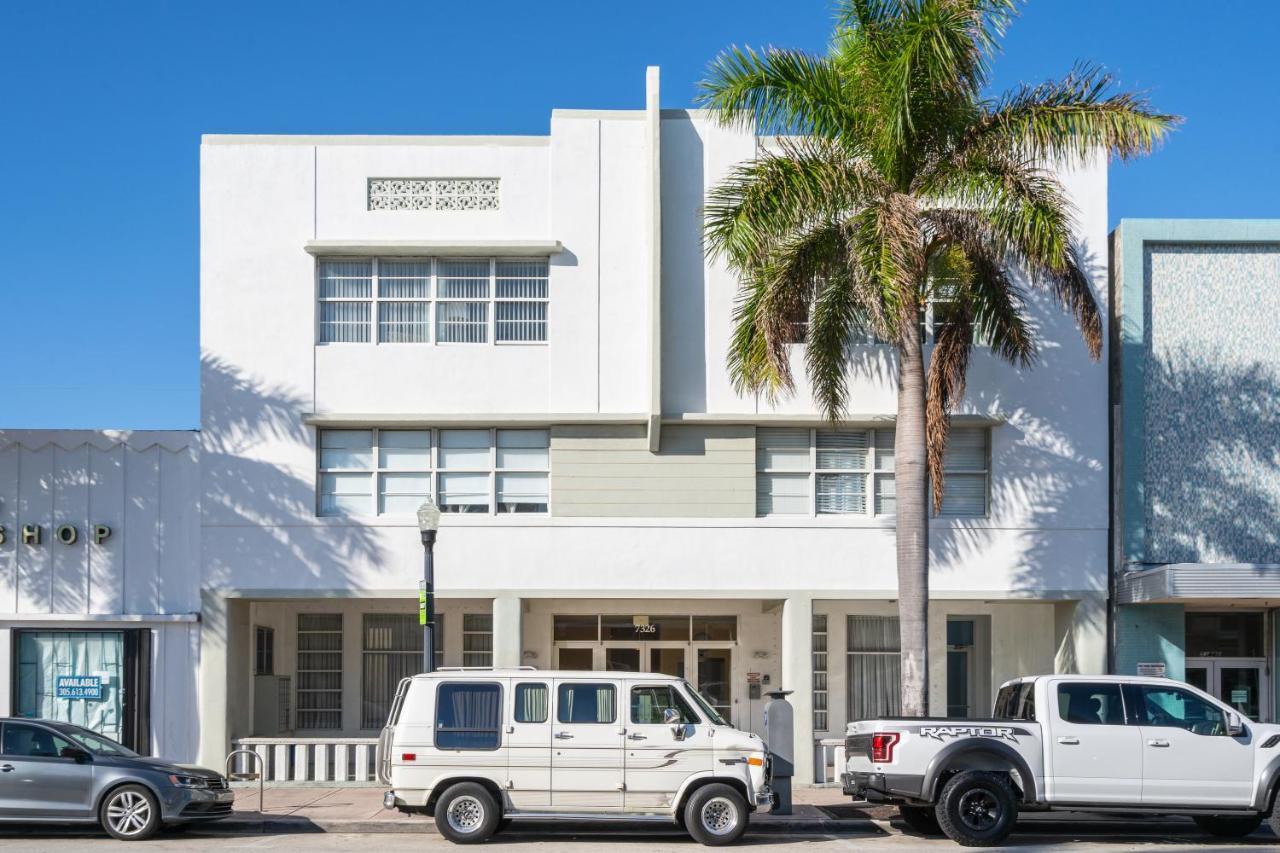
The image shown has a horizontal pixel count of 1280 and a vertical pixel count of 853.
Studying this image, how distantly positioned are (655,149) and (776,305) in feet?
12.3

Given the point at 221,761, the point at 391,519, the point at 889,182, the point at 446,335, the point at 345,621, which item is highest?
the point at 889,182

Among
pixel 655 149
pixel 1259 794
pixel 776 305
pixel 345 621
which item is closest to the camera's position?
pixel 1259 794

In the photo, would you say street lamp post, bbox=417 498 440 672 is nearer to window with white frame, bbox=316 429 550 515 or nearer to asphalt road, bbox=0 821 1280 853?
asphalt road, bbox=0 821 1280 853

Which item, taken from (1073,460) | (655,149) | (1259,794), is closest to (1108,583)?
(1073,460)

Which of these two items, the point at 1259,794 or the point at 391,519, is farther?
the point at 391,519

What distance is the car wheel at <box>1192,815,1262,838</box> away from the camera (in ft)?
54.4

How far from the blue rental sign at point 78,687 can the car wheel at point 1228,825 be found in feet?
50.1

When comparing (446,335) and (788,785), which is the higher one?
(446,335)

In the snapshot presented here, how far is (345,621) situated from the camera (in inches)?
991

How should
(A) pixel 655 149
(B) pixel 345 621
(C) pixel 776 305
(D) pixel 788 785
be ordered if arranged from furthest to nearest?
(B) pixel 345 621, (A) pixel 655 149, (C) pixel 776 305, (D) pixel 788 785

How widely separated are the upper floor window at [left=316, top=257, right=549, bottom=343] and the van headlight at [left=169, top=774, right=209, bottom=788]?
24.9ft

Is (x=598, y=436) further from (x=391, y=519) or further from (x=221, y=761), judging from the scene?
(x=221, y=761)

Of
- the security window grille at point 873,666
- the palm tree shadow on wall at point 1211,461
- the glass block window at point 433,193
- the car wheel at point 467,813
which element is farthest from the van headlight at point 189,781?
the palm tree shadow on wall at point 1211,461

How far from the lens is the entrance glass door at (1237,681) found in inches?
883
